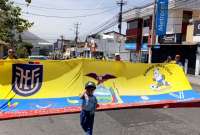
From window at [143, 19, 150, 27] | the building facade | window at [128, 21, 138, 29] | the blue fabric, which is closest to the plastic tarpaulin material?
the blue fabric

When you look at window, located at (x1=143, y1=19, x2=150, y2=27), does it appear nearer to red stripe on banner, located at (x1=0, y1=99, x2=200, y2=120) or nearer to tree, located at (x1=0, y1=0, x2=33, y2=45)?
tree, located at (x1=0, y1=0, x2=33, y2=45)

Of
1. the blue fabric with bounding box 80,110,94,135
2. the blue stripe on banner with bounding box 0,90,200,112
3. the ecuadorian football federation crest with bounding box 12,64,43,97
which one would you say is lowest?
the blue stripe on banner with bounding box 0,90,200,112

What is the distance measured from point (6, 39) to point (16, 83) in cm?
2411

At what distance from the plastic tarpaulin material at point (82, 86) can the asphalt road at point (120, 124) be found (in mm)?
325

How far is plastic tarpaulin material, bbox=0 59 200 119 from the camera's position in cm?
1252

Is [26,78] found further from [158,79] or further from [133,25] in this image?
[133,25]

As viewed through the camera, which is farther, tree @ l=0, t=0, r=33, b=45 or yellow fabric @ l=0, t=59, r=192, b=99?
tree @ l=0, t=0, r=33, b=45

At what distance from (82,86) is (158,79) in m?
2.80

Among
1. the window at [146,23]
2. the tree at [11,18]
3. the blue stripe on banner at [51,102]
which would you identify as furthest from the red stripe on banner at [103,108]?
the window at [146,23]

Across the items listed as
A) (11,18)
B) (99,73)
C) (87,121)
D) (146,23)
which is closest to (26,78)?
(99,73)

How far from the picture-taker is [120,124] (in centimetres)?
1170

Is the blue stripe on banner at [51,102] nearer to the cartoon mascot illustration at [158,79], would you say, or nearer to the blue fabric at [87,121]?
the cartoon mascot illustration at [158,79]

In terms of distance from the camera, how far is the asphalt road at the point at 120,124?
34.9ft

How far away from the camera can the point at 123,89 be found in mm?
14250
